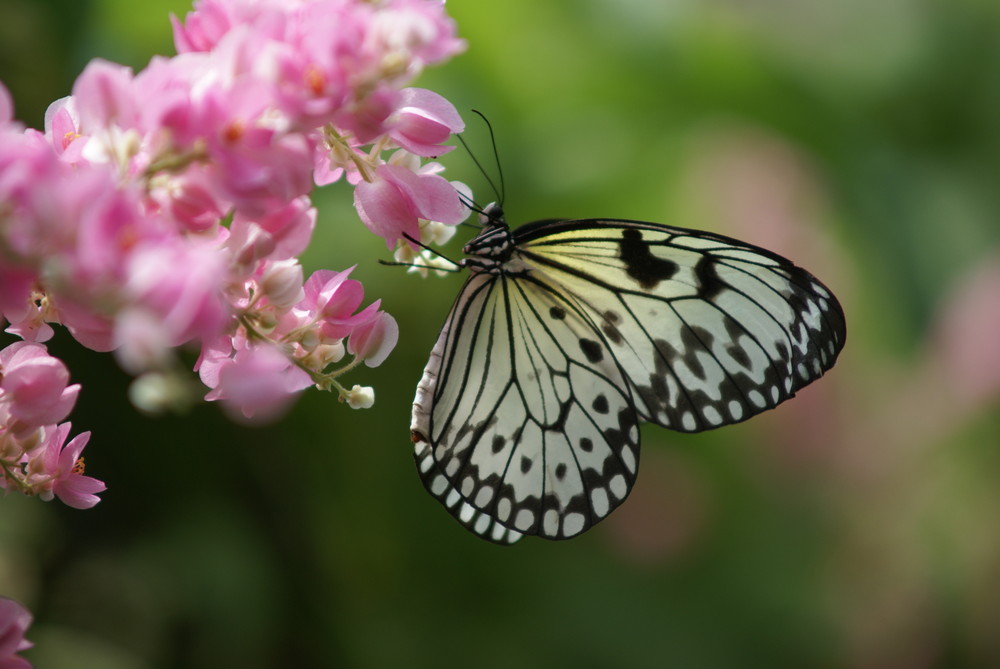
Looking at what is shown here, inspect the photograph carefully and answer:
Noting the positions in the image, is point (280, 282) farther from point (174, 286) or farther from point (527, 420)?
point (527, 420)

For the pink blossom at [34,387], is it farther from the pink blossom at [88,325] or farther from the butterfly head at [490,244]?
the butterfly head at [490,244]

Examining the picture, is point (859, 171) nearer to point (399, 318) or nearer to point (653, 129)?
point (653, 129)

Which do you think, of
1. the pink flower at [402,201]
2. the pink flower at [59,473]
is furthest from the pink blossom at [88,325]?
the pink flower at [402,201]

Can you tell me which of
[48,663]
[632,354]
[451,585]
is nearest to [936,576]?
[451,585]

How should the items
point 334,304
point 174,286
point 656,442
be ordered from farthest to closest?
point 656,442 < point 334,304 < point 174,286

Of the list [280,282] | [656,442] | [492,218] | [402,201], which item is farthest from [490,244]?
[656,442]
